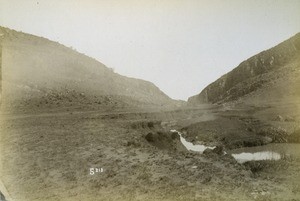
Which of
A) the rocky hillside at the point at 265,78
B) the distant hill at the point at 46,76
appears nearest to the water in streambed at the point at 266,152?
the rocky hillside at the point at 265,78

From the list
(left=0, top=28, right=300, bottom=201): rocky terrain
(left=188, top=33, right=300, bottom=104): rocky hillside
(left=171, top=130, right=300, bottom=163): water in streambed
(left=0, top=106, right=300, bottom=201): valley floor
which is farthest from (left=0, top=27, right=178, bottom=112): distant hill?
(left=171, top=130, right=300, bottom=163): water in streambed

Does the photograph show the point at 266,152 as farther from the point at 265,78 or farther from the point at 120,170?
the point at 265,78

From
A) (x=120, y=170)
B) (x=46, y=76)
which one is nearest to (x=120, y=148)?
(x=120, y=170)

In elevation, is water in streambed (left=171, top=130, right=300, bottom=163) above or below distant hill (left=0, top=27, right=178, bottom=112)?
below

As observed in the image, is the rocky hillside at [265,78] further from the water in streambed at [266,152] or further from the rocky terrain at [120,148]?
the water in streambed at [266,152]

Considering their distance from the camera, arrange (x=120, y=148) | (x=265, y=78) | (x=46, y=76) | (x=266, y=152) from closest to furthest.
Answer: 1. (x=120, y=148)
2. (x=266, y=152)
3. (x=46, y=76)
4. (x=265, y=78)

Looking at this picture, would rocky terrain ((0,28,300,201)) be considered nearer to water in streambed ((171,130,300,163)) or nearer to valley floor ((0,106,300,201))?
valley floor ((0,106,300,201))

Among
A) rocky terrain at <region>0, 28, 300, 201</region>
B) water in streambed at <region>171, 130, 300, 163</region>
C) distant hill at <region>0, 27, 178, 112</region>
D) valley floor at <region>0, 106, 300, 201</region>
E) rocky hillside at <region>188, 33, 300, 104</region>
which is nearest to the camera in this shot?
valley floor at <region>0, 106, 300, 201</region>
